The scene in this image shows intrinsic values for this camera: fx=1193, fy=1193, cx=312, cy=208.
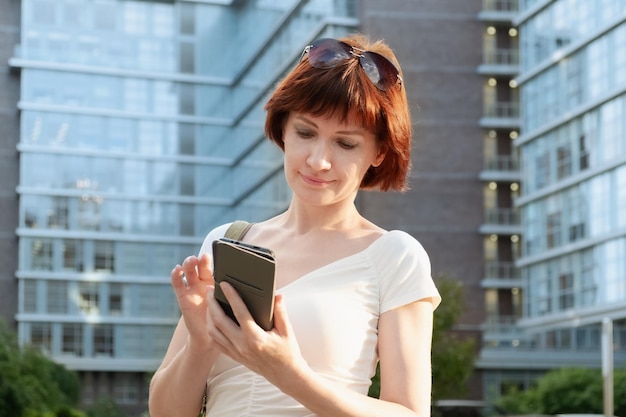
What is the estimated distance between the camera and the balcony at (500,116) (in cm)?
5156

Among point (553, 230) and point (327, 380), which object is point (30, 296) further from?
point (327, 380)

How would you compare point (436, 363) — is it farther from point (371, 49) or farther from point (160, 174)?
point (160, 174)

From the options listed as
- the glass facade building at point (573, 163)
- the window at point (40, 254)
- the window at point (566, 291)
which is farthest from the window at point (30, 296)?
the window at point (566, 291)

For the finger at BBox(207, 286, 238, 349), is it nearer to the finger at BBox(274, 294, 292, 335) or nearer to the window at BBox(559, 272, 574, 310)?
the finger at BBox(274, 294, 292, 335)

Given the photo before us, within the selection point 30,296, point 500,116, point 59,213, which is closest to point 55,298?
point 30,296

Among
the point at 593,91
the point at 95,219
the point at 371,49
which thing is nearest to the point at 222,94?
the point at 95,219

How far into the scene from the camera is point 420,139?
169 feet

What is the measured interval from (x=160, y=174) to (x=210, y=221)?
3724mm

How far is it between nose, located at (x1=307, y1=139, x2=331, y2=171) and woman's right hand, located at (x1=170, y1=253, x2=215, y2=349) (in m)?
0.31

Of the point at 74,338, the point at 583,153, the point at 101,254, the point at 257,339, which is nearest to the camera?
the point at 257,339

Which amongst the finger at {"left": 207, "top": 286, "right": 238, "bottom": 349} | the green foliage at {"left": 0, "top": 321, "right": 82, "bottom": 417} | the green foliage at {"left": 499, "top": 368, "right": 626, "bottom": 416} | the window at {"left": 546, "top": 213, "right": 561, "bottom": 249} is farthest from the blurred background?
the finger at {"left": 207, "top": 286, "right": 238, "bottom": 349}

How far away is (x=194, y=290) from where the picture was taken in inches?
87.6

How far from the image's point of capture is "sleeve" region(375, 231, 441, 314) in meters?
2.35

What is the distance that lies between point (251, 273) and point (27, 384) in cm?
4208
